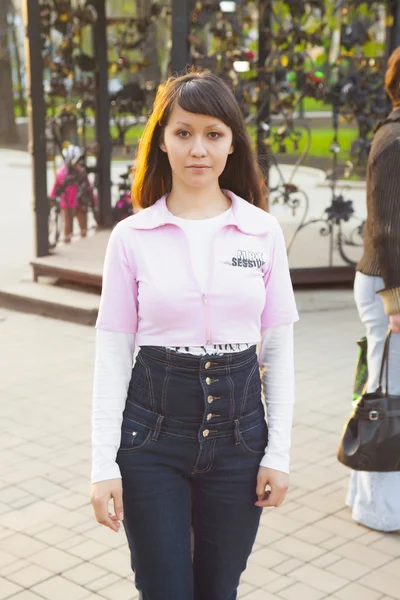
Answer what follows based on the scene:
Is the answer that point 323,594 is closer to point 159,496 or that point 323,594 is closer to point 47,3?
point 159,496

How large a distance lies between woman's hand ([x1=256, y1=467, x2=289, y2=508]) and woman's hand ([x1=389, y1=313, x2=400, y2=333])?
1.69 m

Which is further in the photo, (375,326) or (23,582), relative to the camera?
(375,326)

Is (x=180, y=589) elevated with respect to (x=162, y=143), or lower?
lower

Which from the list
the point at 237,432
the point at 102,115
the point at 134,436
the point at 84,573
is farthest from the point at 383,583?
the point at 102,115

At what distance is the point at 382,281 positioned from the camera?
4590mm

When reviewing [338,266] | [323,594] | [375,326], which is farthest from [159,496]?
[338,266]

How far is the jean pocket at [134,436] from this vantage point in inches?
110

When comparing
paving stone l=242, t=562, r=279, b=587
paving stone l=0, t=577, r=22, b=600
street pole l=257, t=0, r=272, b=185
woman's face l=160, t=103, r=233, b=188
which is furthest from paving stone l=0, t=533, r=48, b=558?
street pole l=257, t=0, r=272, b=185

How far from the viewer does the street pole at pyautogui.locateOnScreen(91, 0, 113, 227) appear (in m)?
10.6

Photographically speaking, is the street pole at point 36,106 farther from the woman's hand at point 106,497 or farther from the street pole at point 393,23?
the woman's hand at point 106,497

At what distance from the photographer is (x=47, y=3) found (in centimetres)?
989

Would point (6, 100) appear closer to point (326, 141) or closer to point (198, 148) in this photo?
point (326, 141)

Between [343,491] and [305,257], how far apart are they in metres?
5.35

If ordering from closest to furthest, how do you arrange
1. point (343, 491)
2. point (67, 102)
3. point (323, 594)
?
point (323, 594)
point (343, 491)
point (67, 102)
